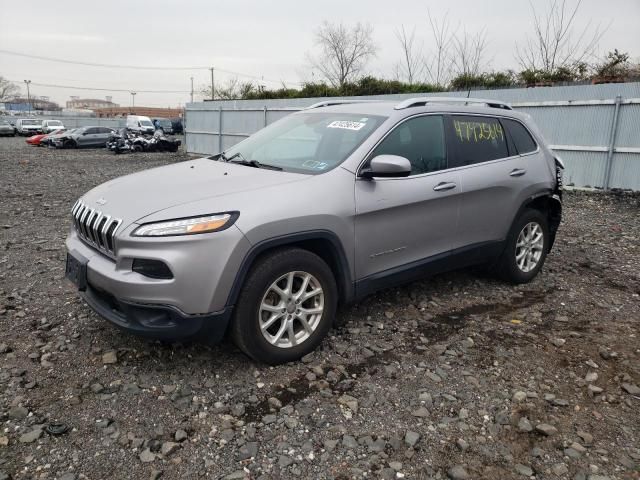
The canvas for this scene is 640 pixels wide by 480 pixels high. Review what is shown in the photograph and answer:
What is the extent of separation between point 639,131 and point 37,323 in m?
10.5

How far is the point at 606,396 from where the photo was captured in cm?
310

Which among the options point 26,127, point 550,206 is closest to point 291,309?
point 550,206

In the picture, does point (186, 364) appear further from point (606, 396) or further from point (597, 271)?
point (597, 271)

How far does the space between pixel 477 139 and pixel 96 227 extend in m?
3.15

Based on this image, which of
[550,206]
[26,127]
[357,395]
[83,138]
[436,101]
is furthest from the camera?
[26,127]

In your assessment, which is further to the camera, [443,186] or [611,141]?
[611,141]

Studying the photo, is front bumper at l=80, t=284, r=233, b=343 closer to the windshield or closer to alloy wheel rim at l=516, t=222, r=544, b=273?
the windshield

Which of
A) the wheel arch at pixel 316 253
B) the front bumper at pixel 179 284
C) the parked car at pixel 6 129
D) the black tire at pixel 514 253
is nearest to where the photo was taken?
the front bumper at pixel 179 284

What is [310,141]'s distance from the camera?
159 inches

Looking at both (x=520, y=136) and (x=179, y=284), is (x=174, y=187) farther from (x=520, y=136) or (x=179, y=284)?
(x=520, y=136)

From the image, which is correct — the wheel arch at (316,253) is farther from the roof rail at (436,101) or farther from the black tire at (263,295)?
the roof rail at (436,101)

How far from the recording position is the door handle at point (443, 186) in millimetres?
3969

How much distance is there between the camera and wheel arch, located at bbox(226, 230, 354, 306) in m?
2.98

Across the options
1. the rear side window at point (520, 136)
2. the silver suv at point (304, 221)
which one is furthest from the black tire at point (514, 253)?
the rear side window at point (520, 136)
